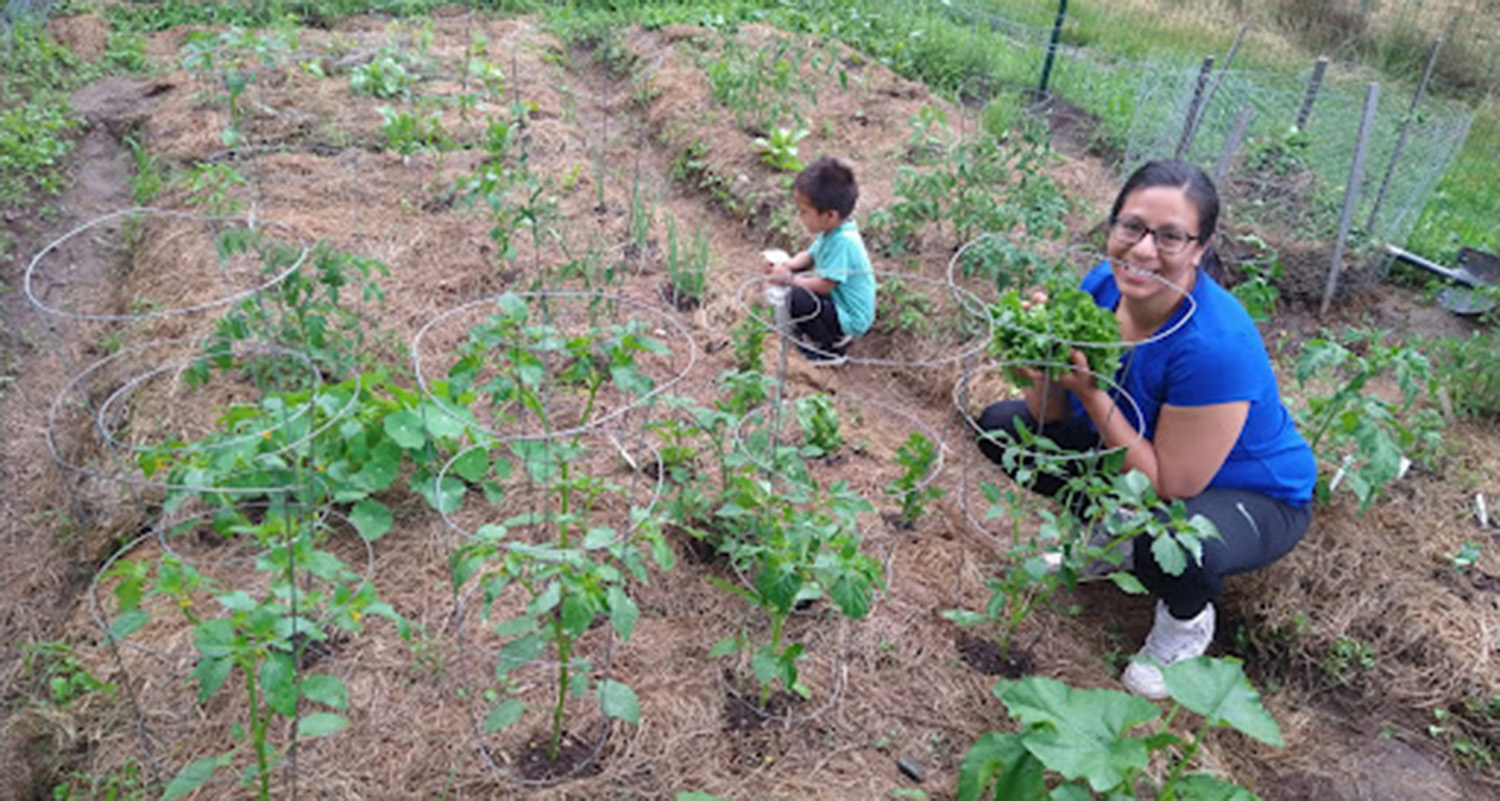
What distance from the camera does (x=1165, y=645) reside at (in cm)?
251

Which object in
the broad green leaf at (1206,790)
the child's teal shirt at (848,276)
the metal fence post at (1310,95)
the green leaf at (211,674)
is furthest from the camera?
the metal fence post at (1310,95)

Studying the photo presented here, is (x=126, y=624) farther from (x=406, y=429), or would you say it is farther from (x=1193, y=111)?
(x=1193, y=111)

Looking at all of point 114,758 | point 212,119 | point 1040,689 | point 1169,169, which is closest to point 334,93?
point 212,119

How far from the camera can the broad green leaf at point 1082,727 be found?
1.61m

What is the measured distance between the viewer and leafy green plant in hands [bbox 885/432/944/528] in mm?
2648

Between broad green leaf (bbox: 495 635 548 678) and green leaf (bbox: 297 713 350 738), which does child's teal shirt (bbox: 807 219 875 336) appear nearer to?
broad green leaf (bbox: 495 635 548 678)

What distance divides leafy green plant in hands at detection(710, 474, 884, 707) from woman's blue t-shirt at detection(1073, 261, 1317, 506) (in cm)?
84

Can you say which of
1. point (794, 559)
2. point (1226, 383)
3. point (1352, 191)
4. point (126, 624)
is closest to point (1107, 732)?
point (794, 559)

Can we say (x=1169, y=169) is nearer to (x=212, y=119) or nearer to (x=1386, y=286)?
(x=1386, y=286)

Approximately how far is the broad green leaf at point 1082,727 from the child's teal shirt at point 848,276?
2162 millimetres

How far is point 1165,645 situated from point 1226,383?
26.5 inches

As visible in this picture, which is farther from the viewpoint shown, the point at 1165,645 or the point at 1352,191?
the point at 1352,191

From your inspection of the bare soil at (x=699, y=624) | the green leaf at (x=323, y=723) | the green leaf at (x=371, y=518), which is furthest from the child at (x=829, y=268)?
the green leaf at (x=323, y=723)

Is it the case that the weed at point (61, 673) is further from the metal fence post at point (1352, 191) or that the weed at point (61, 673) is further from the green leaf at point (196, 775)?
the metal fence post at point (1352, 191)
